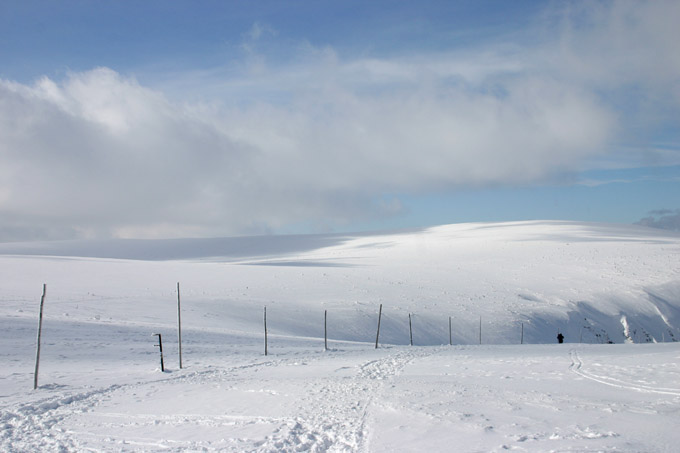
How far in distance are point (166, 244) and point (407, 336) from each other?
63.1 metres

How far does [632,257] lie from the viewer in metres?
50.3

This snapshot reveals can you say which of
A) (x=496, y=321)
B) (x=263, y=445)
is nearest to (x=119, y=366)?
(x=263, y=445)

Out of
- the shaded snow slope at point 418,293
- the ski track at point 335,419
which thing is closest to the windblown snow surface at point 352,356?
the ski track at point 335,419

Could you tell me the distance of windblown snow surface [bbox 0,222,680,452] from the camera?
9.36m

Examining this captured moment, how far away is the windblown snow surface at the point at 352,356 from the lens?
30.7 feet

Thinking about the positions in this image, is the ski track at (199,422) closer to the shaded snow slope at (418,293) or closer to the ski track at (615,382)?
the ski track at (615,382)

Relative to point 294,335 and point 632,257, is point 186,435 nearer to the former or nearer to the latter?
point 294,335

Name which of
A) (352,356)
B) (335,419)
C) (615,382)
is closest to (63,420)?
(335,419)

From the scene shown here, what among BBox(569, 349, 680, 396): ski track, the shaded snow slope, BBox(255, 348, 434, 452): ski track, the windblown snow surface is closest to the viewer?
BBox(255, 348, 434, 452): ski track

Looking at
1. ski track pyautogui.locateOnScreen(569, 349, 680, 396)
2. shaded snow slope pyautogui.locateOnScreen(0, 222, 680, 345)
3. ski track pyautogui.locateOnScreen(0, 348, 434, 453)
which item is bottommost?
ski track pyautogui.locateOnScreen(569, 349, 680, 396)

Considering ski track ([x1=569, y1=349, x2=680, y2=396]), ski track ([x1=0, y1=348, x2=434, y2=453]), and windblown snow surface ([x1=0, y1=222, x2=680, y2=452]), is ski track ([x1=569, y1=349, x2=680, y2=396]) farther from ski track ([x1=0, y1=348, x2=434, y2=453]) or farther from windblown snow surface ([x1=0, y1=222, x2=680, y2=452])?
ski track ([x1=0, y1=348, x2=434, y2=453])

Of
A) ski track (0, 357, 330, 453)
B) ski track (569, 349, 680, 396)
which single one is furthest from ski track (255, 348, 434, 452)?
ski track (569, 349, 680, 396)

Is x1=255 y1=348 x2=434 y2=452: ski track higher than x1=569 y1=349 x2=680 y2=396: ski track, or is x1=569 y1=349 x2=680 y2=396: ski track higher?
x1=255 y1=348 x2=434 y2=452: ski track

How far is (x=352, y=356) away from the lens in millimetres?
20703
